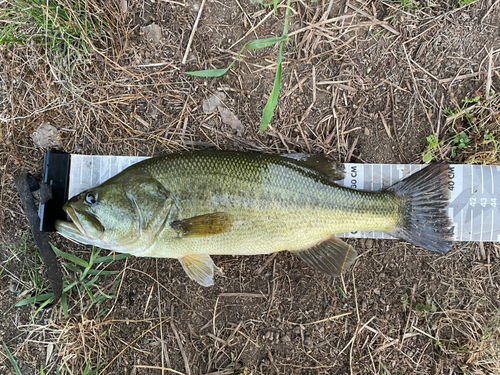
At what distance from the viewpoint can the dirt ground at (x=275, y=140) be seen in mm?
3404

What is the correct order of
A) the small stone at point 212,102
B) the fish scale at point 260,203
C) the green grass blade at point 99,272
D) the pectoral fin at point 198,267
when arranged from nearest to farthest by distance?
the fish scale at point 260,203 < the pectoral fin at point 198,267 < the green grass blade at point 99,272 < the small stone at point 212,102

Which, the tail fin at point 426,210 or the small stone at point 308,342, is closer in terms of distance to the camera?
the tail fin at point 426,210

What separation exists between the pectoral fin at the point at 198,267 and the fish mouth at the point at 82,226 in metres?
0.84

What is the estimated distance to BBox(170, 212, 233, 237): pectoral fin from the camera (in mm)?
2861

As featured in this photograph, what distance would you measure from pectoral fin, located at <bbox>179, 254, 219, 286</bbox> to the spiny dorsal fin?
53.4 inches

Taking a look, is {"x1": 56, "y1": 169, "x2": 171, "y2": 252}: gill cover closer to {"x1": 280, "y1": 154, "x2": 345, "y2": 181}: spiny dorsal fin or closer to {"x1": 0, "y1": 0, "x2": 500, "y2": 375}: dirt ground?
{"x1": 0, "y1": 0, "x2": 500, "y2": 375}: dirt ground

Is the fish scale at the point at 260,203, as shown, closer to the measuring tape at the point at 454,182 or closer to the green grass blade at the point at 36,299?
the measuring tape at the point at 454,182

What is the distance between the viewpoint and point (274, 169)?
3055 mm

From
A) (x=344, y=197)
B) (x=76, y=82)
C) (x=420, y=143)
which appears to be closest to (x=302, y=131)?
(x=344, y=197)


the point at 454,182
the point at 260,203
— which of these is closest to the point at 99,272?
the point at 260,203

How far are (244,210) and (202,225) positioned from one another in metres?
0.41

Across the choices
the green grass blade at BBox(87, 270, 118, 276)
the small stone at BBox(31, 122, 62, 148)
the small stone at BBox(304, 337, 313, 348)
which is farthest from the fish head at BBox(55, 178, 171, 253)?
the small stone at BBox(304, 337, 313, 348)

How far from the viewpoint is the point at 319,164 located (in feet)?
10.6

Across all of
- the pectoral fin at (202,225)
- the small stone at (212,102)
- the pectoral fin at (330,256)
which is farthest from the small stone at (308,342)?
the small stone at (212,102)
